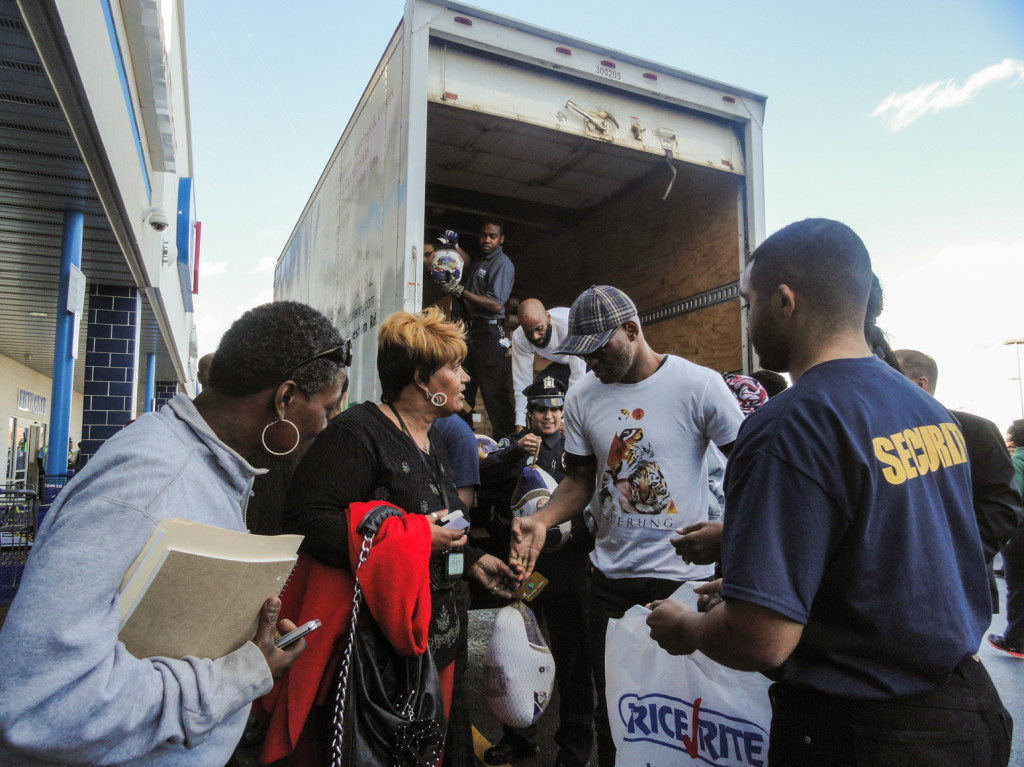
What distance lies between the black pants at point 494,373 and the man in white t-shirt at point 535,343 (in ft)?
0.39

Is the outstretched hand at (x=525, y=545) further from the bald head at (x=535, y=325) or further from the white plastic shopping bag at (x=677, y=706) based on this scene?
the bald head at (x=535, y=325)

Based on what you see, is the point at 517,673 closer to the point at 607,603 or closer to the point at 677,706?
the point at 607,603

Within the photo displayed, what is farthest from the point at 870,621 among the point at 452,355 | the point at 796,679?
the point at 452,355

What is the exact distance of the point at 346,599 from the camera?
1.82m

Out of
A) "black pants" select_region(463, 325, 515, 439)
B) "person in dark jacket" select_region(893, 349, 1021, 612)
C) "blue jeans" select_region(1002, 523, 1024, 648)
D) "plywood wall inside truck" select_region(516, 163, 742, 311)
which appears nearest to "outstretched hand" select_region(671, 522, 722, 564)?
"person in dark jacket" select_region(893, 349, 1021, 612)

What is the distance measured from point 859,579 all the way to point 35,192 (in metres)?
5.81

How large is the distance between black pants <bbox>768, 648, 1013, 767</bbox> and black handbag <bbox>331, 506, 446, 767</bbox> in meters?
0.94

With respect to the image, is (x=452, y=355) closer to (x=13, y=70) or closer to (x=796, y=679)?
(x=796, y=679)

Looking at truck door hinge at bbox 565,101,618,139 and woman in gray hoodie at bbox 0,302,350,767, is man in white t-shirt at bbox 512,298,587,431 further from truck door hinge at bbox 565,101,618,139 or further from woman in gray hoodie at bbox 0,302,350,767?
woman in gray hoodie at bbox 0,302,350,767

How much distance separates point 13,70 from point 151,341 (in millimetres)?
9758

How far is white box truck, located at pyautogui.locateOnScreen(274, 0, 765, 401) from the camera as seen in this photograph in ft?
12.7

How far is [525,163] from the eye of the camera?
5992mm

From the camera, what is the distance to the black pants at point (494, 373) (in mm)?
5035

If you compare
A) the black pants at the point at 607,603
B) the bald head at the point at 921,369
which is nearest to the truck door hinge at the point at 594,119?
the bald head at the point at 921,369
